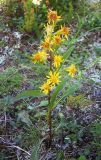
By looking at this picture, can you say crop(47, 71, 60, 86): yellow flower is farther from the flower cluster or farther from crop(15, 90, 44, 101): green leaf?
crop(15, 90, 44, 101): green leaf

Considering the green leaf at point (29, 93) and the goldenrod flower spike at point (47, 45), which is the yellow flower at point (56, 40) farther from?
the green leaf at point (29, 93)

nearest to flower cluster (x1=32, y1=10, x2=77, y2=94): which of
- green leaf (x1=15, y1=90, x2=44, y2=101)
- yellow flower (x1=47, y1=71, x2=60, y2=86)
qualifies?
yellow flower (x1=47, y1=71, x2=60, y2=86)

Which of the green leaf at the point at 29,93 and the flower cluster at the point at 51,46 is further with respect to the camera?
the green leaf at the point at 29,93

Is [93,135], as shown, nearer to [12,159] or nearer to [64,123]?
[64,123]

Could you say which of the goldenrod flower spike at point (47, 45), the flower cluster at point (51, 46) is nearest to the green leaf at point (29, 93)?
the flower cluster at point (51, 46)

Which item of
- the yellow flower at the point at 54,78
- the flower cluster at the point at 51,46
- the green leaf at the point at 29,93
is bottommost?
the green leaf at the point at 29,93

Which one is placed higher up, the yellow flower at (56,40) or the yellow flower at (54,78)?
the yellow flower at (56,40)

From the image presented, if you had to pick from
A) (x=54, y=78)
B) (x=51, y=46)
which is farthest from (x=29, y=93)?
(x=51, y=46)

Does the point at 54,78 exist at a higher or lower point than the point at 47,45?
lower

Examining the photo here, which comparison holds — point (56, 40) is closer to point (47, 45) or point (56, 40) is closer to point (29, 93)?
point (47, 45)

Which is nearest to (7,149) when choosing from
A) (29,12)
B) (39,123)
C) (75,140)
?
(39,123)

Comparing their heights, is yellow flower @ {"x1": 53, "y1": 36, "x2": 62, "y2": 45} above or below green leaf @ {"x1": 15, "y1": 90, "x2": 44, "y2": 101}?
above
